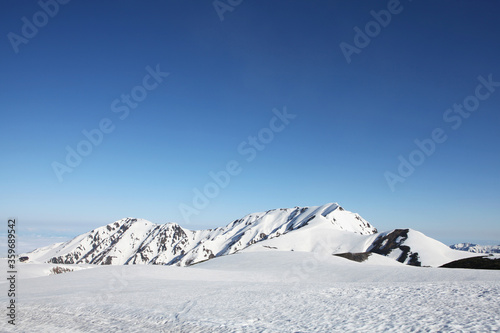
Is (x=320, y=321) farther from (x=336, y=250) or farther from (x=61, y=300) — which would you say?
(x=336, y=250)

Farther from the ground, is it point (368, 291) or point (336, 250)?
point (368, 291)

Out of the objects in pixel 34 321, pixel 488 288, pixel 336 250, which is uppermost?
pixel 34 321

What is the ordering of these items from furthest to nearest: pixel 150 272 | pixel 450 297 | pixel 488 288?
pixel 150 272, pixel 488 288, pixel 450 297

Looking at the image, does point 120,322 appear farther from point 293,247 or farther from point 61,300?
point 293,247

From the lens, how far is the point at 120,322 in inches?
491

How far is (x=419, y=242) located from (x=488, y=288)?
12822cm

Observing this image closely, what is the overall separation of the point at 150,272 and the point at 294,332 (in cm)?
2968

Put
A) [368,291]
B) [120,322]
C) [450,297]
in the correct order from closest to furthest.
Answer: [120,322], [450,297], [368,291]

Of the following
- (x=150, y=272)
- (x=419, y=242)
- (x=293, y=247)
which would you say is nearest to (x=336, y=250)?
(x=293, y=247)

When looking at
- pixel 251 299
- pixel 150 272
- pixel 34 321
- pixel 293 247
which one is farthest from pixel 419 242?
pixel 34 321

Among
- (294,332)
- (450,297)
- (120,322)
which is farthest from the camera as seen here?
(450,297)

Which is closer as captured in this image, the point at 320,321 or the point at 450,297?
the point at 320,321

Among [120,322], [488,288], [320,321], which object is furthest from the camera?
[488,288]

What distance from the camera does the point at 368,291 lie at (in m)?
17.1
